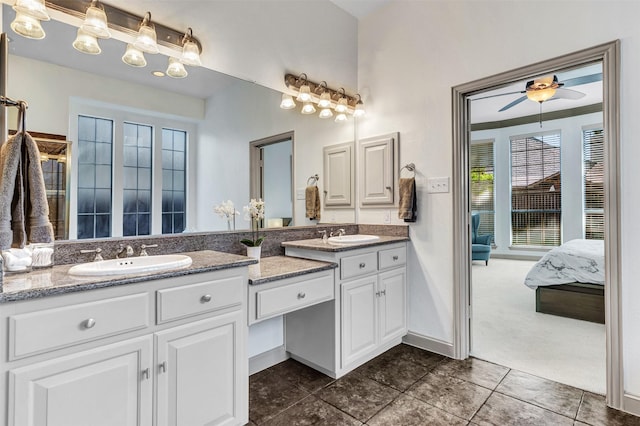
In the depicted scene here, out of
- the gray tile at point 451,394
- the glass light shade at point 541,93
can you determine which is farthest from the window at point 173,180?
the glass light shade at point 541,93

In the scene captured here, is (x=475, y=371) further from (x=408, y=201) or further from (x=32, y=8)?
(x=32, y=8)

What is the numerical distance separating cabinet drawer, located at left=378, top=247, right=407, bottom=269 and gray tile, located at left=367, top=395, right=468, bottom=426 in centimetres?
95

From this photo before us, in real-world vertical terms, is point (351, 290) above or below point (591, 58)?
below

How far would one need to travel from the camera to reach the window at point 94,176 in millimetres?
1756

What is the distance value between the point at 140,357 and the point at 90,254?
28.2 inches

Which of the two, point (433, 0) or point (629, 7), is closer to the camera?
point (629, 7)

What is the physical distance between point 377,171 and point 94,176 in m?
2.19

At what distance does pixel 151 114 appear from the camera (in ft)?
6.64

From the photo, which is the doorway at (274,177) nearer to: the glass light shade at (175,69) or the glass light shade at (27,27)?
the glass light shade at (175,69)

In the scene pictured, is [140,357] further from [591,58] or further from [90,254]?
[591,58]

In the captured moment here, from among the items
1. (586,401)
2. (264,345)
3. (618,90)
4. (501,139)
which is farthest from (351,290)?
(501,139)

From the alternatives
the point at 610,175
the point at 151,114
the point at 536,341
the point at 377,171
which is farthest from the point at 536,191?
the point at 151,114

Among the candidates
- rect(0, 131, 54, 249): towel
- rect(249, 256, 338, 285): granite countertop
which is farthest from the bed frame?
rect(0, 131, 54, 249): towel

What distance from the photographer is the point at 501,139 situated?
6.99 m
